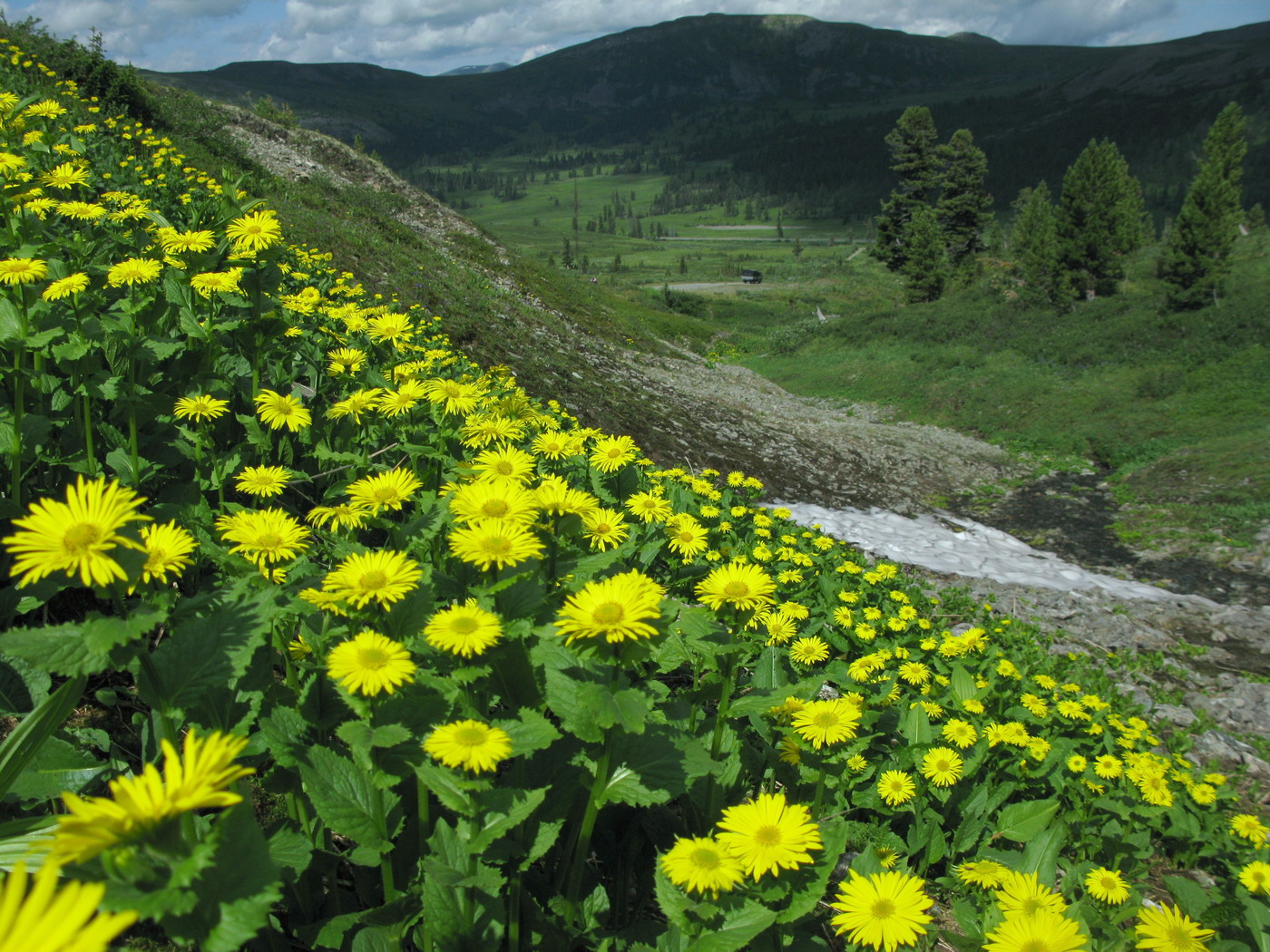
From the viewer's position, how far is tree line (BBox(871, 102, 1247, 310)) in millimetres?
34031

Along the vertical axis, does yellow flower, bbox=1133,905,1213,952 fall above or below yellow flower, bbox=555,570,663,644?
below

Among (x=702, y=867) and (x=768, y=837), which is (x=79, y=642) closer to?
(x=702, y=867)

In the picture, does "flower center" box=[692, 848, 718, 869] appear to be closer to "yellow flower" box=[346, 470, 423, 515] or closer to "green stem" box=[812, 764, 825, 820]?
"green stem" box=[812, 764, 825, 820]

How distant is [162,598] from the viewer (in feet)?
5.45

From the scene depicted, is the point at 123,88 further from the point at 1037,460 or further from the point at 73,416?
the point at 1037,460

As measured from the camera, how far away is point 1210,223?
1348 inches

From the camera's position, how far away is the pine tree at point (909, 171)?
174ft

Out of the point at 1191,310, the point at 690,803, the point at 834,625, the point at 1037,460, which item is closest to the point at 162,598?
the point at 690,803

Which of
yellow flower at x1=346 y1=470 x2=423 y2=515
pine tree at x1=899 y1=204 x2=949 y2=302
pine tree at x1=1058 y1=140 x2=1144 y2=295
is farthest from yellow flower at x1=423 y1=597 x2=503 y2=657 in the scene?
pine tree at x1=899 y1=204 x2=949 y2=302

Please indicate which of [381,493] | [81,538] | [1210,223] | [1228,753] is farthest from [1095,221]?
[81,538]

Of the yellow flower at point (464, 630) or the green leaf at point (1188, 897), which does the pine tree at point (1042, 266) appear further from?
the yellow flower at point (464, 630)

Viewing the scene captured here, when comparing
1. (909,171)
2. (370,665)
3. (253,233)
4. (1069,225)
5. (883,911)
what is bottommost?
(883,911)

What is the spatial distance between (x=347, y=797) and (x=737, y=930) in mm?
1008

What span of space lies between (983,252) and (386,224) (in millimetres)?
50333
